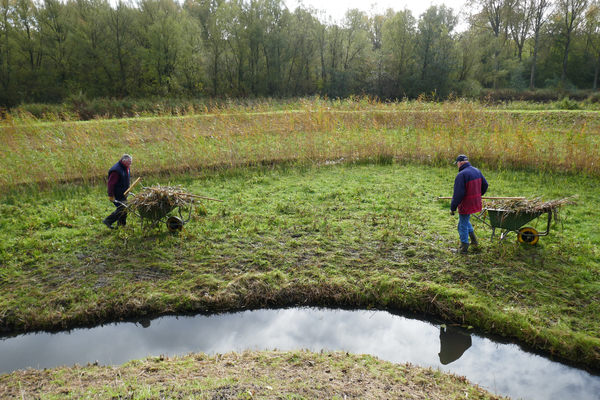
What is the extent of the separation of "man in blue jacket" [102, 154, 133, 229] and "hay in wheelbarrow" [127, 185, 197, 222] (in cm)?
69

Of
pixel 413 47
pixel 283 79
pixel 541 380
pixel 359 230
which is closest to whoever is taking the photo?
pixel 541 380

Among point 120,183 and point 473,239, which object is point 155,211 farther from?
point 473,239

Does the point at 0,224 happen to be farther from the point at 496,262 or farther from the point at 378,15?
the point at 378,15

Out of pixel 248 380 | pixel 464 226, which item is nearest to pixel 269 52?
pixel 464 226

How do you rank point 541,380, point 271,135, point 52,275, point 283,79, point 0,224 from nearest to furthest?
point 541,380 → point 52,275 → point 0,224 → point 271,135 → point 283,79

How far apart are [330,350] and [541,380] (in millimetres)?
2420

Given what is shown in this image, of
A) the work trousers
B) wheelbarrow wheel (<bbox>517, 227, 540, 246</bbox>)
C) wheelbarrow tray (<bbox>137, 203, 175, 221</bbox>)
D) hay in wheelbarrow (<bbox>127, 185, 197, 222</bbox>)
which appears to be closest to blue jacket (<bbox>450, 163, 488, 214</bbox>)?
the work trousers

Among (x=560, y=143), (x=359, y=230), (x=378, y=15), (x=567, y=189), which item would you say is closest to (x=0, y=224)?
(x=359, y=230)

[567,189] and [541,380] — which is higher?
[567,189]

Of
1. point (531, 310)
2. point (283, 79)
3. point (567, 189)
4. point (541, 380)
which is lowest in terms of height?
point (541, 380)

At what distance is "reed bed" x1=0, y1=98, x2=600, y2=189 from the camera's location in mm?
11055

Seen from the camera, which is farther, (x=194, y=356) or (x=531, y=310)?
(x=531, y=310)

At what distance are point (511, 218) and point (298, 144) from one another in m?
8.38

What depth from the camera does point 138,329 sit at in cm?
499
